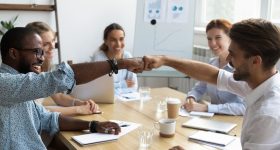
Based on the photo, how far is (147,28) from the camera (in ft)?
13.7

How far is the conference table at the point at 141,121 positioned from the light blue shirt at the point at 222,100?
0.05 meters

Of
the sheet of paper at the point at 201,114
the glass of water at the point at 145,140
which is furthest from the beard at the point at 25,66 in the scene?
the sheet of paper at the point at 201,114

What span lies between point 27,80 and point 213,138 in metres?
0.96

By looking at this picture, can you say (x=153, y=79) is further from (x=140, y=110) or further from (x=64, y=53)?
(x=140, y=110)

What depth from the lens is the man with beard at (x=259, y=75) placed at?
4.31 feet

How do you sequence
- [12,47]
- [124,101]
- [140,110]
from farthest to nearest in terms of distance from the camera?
[124,101] < [140,110] < [12,47]

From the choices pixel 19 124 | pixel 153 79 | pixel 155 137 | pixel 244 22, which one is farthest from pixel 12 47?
pixel 153 79

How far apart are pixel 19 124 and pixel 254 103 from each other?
3.48ft

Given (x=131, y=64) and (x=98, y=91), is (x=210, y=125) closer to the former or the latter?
(x=131, y=64)

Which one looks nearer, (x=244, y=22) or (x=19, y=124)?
(x=244, y=22)

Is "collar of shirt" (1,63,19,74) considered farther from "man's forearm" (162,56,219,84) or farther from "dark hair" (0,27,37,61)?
"man's forearm" (162,56,219,84)

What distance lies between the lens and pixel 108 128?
183 cm

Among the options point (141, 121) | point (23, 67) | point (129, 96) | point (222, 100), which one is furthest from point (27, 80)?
point (222, 100)

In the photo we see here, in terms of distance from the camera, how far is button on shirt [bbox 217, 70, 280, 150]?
4.29 feet
